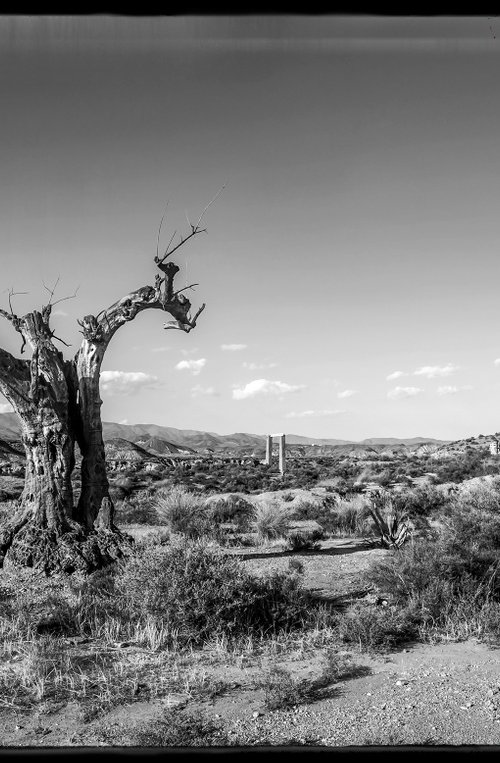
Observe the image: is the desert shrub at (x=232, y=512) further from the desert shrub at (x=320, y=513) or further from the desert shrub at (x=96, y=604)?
the desert shrub at (x=96, y=604)

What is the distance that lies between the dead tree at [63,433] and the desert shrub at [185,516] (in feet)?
14.2

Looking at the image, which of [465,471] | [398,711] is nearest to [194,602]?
[398,711]

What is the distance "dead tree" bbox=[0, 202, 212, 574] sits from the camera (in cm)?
1055

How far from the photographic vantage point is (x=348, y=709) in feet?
A: 17.8

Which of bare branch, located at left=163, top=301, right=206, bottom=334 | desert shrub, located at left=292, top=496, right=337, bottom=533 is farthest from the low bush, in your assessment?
desert shrub, located at left=292, top=496, right=337, bottom=533

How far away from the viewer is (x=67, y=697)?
226 inches

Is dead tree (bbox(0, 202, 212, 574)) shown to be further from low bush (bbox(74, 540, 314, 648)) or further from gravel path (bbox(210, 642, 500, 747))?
gravel path (bbox(210, 642, 500, 747))

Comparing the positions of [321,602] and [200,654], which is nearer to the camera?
[200,654]

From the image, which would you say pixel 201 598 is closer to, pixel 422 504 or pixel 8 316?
pixel 8 316

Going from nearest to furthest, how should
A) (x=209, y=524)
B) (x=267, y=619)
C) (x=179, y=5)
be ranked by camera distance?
1. (x=179, y=5)
2. (x=267, y=619)
3. (x=209, y=524)

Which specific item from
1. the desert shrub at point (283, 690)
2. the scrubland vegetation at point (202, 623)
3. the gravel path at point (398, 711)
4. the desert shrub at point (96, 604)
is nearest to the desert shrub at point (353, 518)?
the scrubland vegetation at point (202, 623)

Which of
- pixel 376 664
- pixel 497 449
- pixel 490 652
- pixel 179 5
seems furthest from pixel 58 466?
pixel 497 449

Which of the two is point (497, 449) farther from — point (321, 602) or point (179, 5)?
point (179, 5)

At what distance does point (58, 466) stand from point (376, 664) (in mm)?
6208
